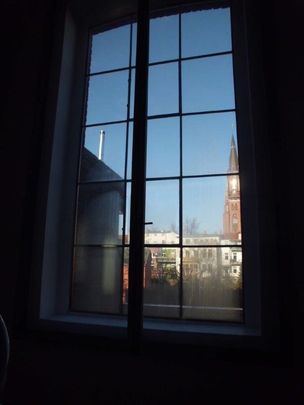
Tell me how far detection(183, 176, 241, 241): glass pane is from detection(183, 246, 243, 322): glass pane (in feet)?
0.18

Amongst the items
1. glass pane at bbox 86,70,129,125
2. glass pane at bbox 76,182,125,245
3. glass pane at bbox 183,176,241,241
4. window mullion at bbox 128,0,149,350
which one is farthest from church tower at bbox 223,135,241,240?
glass pane at bbox 86,70,129,125

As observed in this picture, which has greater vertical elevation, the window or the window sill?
the window

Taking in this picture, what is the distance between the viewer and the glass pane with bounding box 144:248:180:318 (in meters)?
1.22

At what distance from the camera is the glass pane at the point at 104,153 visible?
1411 mm

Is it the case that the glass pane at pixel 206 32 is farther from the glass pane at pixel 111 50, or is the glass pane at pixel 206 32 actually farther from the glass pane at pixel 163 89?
the glass pane at pixel 111 50

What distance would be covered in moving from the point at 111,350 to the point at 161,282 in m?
0.31

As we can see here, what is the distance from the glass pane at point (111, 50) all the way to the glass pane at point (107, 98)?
0.18 feet

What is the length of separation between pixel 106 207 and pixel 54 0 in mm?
1055

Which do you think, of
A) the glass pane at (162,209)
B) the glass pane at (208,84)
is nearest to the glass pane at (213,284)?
the glass pane at (162,209)

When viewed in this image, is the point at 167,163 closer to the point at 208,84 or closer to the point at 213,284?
the point at 208,84

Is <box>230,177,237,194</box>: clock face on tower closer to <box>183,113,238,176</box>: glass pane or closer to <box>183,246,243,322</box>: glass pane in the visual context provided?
<box>183,113,238,176</box>: glass pane

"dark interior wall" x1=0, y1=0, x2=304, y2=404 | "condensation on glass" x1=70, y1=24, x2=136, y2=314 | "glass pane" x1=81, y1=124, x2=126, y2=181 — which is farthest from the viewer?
"glass pane" x1=81, y1=124, x2=126, y2=181

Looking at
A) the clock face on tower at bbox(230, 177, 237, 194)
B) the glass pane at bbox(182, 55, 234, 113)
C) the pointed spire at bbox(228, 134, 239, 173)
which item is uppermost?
the glass pane at bbox(182, 55, 234, 113)

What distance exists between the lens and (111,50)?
1.58 m
